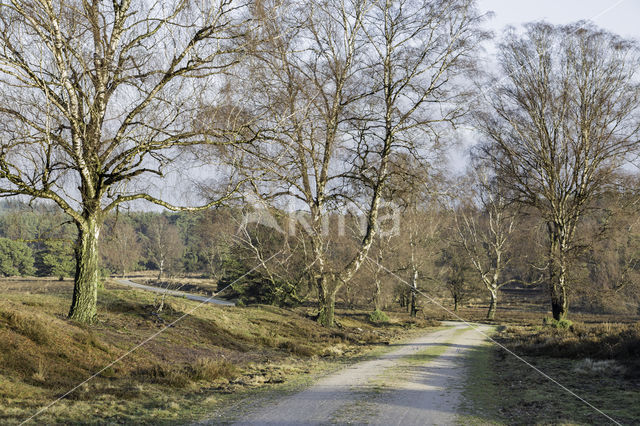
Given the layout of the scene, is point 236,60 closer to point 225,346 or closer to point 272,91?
point 272,91

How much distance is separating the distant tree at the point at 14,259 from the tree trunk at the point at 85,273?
55917mm

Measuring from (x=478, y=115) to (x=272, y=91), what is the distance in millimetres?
9394

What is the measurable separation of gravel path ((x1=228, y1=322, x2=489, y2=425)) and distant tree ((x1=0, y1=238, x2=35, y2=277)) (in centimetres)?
6007

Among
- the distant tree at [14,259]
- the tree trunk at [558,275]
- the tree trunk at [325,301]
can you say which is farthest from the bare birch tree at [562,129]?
the distant tree at [14,259]

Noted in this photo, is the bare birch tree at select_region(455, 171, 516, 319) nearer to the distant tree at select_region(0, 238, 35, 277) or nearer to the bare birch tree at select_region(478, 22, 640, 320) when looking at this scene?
the bare birch tree at select_region(478, 22, 640, 320)

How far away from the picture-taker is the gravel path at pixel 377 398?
18.1 feet

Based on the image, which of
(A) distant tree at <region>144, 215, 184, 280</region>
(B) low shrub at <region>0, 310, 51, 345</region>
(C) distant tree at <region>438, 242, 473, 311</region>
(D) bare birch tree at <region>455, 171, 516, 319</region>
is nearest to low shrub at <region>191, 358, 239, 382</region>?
(B) low shrub at <region>0, 310, 51, 345</region>

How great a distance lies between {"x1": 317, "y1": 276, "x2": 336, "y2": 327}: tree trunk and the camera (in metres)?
16.0

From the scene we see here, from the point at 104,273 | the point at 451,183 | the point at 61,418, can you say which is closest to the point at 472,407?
the point at 61,418

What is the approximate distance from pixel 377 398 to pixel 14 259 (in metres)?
64.4

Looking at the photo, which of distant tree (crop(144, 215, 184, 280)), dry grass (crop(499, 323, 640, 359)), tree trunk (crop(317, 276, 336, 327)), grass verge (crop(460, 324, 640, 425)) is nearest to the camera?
grass verge (crop(460, 324, 640, 425))

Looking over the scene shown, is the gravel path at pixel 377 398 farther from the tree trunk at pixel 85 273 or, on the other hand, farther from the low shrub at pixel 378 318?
the low shrub at pixel 378 318

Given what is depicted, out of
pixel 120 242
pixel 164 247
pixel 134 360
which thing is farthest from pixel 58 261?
pixel 134 360

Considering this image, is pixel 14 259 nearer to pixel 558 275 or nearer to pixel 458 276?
pixel 458 276
